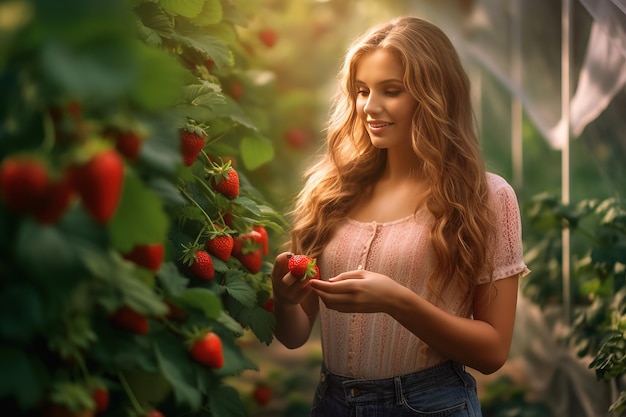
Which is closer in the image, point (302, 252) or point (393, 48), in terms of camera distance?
point (393, 48)

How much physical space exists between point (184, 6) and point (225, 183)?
39cm

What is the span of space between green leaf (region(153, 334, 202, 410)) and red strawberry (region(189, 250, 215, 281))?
0.31 m

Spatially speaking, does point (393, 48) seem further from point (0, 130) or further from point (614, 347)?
point (0, 130)

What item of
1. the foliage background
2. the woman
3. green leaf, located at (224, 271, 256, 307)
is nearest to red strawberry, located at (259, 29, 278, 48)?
the foliage background

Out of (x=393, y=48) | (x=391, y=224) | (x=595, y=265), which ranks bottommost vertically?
(x=595, y=265)

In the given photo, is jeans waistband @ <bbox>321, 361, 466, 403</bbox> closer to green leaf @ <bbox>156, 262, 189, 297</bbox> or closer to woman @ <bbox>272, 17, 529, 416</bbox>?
woman @ <bbox>272, 17, 529, 416</bbox>

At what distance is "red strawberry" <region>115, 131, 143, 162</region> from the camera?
1.01 metres

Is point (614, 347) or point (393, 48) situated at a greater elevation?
point (393, 48)

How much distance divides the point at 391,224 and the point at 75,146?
1.16 metres

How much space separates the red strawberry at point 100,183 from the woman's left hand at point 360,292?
82cm

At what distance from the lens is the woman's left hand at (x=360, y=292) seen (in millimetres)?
1692

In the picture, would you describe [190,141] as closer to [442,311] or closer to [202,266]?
[202,266]

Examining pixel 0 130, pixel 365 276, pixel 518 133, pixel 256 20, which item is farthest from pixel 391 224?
pixel 518 133

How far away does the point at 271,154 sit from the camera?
87.0 inches
